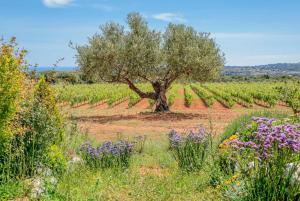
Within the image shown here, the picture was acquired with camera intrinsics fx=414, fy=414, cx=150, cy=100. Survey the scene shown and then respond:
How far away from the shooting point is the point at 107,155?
30.8 feet

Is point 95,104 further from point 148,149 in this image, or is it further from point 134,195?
point 134,195

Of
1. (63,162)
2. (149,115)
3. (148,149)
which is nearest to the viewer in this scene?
(63,162)

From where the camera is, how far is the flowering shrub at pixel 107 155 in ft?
30.6

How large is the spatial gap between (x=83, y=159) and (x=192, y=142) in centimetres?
257

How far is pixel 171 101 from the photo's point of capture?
3794cm

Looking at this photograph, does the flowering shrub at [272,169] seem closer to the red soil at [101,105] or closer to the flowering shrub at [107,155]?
the flowering shrub at [107,155]

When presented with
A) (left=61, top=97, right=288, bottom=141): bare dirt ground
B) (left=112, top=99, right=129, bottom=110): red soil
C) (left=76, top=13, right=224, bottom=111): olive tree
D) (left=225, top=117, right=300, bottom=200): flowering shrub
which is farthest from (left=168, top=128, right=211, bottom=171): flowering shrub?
(left=112, top=99, right=129, bottom=110): red soil

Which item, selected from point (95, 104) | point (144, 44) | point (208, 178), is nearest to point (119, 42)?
point (144, 44)

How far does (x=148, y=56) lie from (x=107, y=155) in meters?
17.4

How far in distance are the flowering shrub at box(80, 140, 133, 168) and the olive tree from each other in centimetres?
1655

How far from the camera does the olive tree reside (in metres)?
26.0

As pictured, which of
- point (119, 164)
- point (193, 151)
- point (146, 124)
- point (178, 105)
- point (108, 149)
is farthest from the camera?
point (178, 105)

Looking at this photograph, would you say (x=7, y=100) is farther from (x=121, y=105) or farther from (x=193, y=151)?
(x=121, y=105)

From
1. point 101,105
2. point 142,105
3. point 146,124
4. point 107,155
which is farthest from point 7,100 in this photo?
point 101,105
